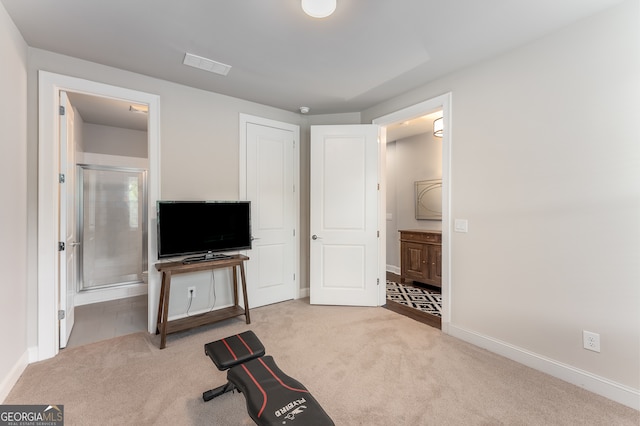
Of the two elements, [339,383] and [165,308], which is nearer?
[339,383]

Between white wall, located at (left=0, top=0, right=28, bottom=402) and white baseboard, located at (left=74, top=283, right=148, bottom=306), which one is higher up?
white wall, located at (left=0, top=0, right=28, bottom=402)

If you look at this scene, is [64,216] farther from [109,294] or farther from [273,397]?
[273,397]

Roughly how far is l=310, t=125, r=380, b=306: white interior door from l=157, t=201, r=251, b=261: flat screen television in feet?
3.17

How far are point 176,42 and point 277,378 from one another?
2.58 m

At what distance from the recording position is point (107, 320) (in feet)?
10.6

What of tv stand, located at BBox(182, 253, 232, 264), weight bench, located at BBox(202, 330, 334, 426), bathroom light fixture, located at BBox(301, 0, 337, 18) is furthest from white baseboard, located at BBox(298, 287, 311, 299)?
bathroom light fixture, located at BBox(301, 0, 337, 18)

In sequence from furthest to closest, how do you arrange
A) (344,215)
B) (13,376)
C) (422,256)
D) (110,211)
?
(422,256) → (110,211) → (344,215) → (13,376)

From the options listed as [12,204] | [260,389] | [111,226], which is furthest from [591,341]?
[111,226]

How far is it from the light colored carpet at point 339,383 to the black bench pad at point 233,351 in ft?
1.06

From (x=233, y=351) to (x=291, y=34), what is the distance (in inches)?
92.1

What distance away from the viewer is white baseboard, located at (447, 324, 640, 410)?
1.81 meters

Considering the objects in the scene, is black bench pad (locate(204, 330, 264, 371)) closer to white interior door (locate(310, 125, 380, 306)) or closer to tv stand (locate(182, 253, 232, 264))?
tv stand (locate(182, 253, 232, 264))

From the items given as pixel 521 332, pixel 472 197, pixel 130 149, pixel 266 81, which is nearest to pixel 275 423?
pixel 521 332

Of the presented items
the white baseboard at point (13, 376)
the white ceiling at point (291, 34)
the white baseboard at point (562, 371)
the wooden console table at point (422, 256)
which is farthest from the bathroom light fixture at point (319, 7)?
the wooden console table at point (422, 256)
